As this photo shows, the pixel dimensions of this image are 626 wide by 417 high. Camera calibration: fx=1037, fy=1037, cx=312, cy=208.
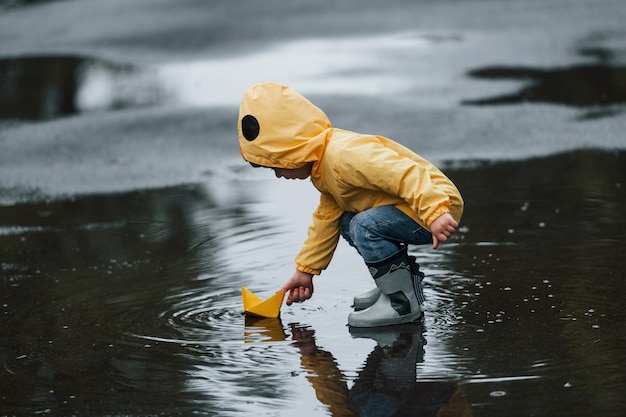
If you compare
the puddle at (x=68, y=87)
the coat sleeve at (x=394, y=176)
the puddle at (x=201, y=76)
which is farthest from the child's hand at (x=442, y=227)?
the puddle at (x=68, y=87)

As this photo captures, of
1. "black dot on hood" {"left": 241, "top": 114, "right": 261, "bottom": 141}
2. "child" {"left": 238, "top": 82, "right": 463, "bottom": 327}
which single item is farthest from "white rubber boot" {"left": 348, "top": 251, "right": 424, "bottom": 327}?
"black dot on hood" {"left": 241, "top": 114, "right": 261, "bottom": 141}

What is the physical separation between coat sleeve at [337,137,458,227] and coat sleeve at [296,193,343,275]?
0.35m

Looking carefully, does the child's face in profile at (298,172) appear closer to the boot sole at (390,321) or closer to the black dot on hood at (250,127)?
the black dot on hood at (250,127)

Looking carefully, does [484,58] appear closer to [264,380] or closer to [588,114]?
[588,114]

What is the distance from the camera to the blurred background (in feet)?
10.9

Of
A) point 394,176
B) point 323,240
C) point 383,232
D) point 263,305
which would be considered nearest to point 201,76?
point 323,240

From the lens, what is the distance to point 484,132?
753 centimetres

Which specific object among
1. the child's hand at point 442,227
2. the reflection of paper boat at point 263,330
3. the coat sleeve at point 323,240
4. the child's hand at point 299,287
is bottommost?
the reflection of paper boat at point 263,330

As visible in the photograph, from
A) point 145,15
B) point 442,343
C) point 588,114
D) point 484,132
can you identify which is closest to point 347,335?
point 442,343

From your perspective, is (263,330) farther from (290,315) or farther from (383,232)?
(383,232)

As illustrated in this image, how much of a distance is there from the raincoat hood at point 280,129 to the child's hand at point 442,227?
1.90ft

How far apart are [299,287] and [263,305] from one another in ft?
0.56

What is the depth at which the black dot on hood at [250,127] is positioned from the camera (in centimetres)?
390

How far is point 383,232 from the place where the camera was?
3.93 m
